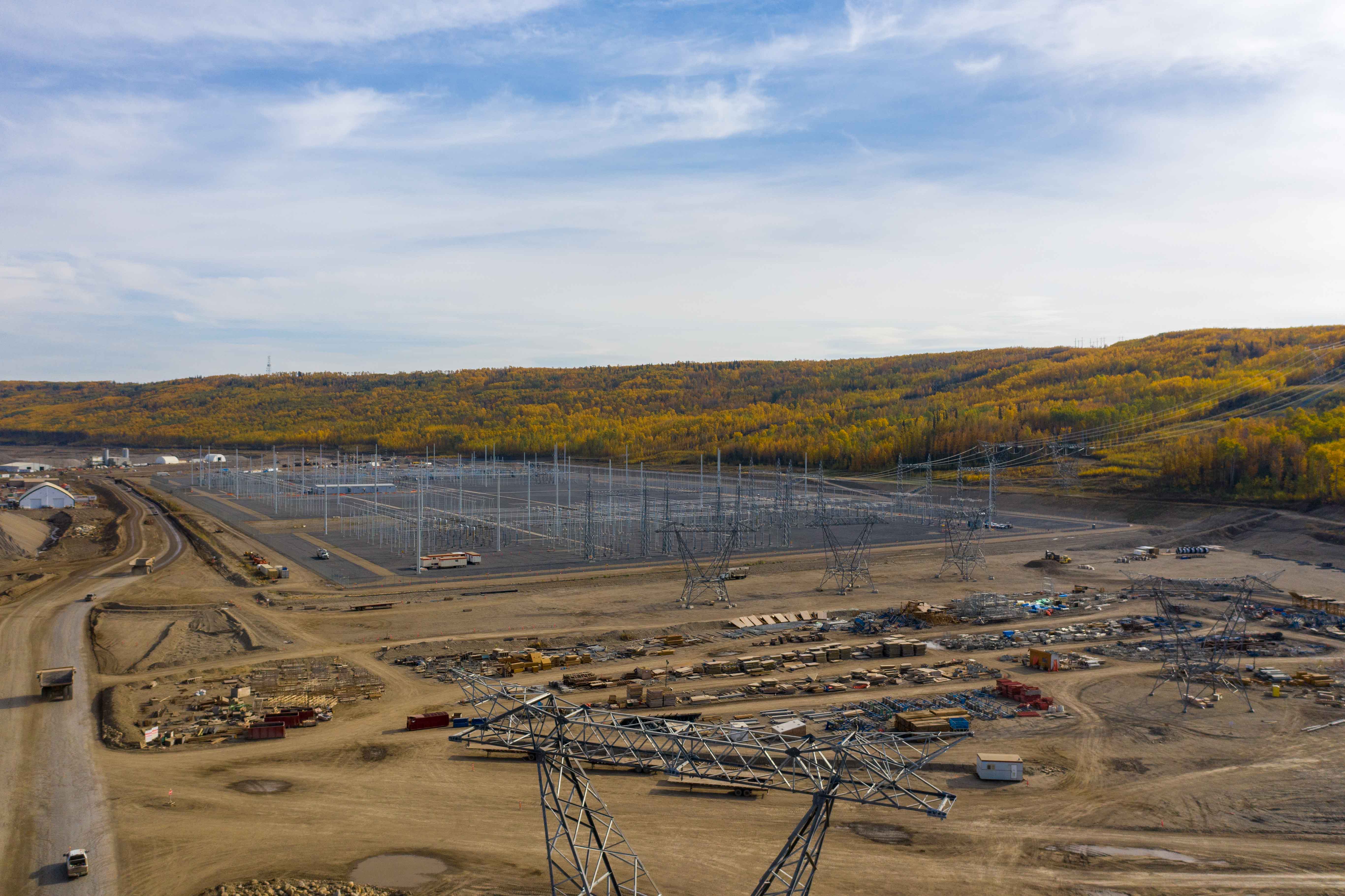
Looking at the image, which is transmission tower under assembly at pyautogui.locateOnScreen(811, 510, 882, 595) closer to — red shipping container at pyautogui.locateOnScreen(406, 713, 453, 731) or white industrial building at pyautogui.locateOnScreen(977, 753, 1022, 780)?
white industrial building at pyautogui.locateOnScreen(977, 753, 1022, 780)

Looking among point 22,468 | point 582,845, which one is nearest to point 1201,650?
point 582,845

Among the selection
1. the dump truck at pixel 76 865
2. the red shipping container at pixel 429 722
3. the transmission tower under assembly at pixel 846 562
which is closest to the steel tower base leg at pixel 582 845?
the red shipping container at pixel 429 722

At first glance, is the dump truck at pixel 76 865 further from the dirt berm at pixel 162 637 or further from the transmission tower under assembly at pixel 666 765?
the dirt berm at pixel 162 637

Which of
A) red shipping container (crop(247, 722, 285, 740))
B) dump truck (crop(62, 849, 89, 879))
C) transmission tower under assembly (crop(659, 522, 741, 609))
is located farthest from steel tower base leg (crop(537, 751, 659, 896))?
transmission tower under assembly (crop(659, 522, 741, 609))

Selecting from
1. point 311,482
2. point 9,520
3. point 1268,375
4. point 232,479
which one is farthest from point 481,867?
point 1268,375

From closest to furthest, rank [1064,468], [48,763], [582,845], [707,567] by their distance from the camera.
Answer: [582,845], [48,763], [707,567], [1064,468]

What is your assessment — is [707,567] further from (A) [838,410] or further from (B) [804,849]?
(A) [838,410]
